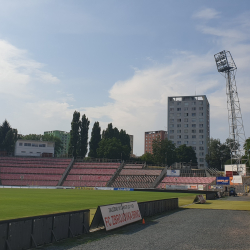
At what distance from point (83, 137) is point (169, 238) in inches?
4393

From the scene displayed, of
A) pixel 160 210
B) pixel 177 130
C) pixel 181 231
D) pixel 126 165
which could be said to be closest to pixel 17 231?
pixel 181 231

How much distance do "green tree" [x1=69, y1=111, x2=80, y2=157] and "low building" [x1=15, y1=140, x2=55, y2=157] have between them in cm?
864

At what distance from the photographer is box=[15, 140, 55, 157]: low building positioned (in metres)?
118

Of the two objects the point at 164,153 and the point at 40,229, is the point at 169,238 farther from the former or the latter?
the point at 164,153

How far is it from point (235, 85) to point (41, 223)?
312ft

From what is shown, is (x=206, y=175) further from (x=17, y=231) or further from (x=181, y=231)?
(x=17, y=231)

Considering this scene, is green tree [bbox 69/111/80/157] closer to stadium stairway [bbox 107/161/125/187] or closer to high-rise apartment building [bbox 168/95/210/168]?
stadium stairway [bbox 107/161/125/187]

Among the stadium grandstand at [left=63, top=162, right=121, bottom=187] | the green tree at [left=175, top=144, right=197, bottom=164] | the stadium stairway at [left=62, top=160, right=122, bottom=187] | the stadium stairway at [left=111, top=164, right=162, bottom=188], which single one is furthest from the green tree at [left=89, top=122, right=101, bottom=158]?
the green tree at [left=175, top=144, right=197, bottom=164]

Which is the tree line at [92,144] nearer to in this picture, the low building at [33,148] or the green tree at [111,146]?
the green tree at [111,146]

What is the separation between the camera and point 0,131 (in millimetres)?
149375

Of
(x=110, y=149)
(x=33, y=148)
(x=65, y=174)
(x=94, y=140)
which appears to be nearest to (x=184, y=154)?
(x=110, y=149)

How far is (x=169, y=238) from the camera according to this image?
1516 centimetres

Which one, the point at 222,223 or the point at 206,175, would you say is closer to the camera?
the point at 222,223

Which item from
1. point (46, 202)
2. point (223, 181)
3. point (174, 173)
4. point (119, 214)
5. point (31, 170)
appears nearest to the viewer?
point (119, 214)
